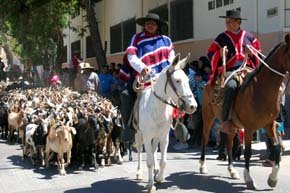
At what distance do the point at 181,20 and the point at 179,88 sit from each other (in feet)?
47.7

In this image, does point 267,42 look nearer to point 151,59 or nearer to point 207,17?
point 207,17

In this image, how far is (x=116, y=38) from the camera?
103 ft

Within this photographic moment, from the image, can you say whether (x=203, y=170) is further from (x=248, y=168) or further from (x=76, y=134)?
(x=76, y=134)

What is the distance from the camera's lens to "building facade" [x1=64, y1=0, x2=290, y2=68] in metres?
15.5

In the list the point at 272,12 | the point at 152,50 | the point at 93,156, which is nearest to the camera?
the point at 152,50

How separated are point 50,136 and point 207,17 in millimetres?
10515

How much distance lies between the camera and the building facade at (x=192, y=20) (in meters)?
15.5

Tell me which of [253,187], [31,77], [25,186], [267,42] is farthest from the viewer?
[31,77]

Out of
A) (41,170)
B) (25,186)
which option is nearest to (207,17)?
(41,170)

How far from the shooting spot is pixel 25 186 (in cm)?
916

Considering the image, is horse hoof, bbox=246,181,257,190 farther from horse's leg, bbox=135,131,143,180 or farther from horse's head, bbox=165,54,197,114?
horse's leg, bbox=135,131,143,180

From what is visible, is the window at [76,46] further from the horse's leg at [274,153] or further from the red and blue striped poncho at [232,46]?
the horse's leg at [274,153]

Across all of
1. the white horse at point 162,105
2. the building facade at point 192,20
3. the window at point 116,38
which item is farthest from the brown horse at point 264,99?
the window at point 116,38

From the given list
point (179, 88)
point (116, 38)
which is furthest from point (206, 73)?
point (116, 38)
